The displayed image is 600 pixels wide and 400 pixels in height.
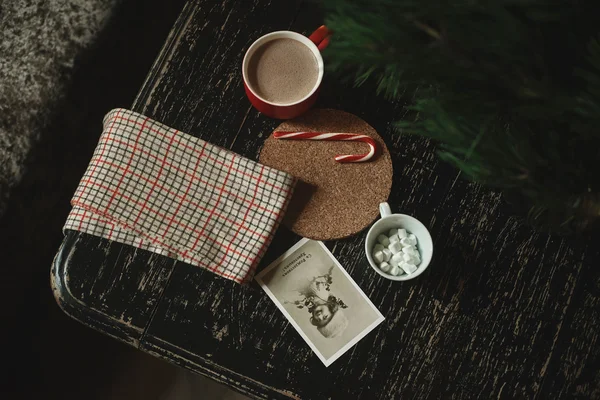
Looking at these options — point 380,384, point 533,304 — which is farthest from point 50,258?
point 533,304

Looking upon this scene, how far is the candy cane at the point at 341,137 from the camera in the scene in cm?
87

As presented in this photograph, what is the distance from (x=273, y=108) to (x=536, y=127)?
434 millimetres

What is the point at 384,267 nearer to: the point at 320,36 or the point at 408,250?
the point at 408,250

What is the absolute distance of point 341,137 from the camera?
875 millimetres

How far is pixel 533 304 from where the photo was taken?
2.81 ft

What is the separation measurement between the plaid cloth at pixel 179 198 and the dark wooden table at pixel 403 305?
45 mm

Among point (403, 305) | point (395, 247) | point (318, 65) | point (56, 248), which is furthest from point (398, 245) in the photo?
point (56, 248)

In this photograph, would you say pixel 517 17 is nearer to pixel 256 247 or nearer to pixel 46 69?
pixel 256 247

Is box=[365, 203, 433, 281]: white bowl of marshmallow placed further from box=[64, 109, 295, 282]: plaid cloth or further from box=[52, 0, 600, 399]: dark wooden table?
box=[64, 109, 295, 282]: plaid cloth

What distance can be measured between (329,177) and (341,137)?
8cm

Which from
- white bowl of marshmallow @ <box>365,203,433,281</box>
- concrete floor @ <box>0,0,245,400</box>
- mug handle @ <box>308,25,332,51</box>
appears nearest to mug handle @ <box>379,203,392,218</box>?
white bowl of marshmallow @ <box>365,203,433,281</box>

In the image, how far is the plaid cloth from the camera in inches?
31.9

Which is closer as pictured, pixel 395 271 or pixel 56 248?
pixel 395 271

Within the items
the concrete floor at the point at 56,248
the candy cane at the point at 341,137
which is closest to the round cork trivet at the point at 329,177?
the candy cane at the point at 341,137
